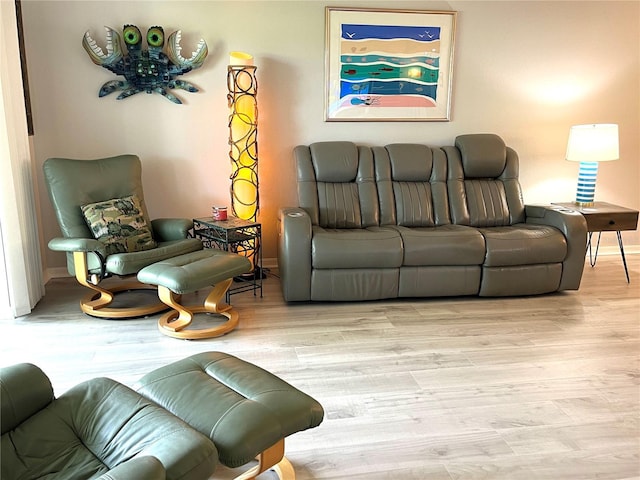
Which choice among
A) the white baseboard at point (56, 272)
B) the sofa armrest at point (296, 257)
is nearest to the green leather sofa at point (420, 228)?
the sofa armrest at point (296, 257)

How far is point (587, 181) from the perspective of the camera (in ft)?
14.6

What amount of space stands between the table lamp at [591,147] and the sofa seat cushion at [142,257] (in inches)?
121

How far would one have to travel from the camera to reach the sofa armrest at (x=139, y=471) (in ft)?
4.35

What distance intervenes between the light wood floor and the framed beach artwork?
65.6 inches

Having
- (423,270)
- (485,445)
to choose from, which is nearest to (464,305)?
(423,270)

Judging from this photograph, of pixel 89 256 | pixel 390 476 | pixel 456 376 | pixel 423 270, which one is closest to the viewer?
pixel 390 476

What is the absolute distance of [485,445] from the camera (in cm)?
218

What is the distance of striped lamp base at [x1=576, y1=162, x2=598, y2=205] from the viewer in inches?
174

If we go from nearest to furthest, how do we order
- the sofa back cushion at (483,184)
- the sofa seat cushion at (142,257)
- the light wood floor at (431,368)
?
the light wood floor at (431,368), the sofa seat cushion at (142,257), the sofa back cushion at (483,184)

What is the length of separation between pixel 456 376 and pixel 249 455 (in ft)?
4.70

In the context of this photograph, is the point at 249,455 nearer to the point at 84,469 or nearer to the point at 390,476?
the point at 84,469

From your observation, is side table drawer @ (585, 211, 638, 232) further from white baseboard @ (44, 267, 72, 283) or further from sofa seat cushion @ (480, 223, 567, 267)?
white baseboard @ (44, 267, 72, 283)

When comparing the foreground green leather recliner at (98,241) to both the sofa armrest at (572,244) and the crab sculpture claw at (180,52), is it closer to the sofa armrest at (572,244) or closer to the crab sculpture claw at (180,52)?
the crab sculpture claw at (180,52)

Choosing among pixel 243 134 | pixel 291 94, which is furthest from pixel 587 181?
pixel 243 134
